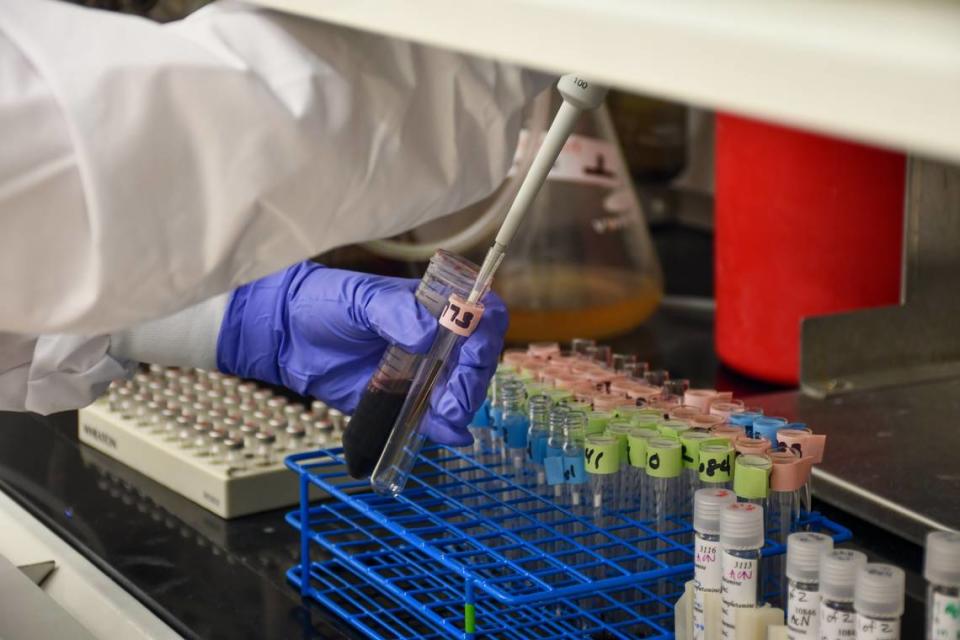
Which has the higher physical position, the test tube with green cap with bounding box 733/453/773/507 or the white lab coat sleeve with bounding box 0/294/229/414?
the white lab coat sleeve with bounding box 0/294/229/414

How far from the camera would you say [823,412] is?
1.67m

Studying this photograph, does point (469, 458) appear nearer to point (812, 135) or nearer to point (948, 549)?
point (948, 549)

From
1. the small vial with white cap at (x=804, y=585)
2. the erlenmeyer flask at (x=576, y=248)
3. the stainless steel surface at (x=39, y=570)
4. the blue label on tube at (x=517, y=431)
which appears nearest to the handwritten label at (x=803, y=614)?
the small vial with white cap at (x=804, y=585)

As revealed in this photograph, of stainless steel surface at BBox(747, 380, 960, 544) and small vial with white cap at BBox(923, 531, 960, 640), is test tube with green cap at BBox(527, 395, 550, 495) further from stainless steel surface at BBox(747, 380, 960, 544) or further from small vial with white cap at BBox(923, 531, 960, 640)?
small vial with white cap at BBox(923, 531, 960, 640)

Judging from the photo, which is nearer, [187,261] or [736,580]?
[187,261]

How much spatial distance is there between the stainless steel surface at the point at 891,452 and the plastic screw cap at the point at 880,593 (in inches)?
18.5

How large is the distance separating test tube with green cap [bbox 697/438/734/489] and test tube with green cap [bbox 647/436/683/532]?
0.07 feet

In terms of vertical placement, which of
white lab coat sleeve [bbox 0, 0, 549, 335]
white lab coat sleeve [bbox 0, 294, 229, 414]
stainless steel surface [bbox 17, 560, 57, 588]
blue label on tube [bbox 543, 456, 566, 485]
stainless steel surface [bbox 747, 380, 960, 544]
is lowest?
stainless steel surface [bbox 17, 560, 57, 588]

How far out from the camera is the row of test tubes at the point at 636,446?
1.11 m

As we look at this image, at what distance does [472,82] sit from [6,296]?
36cm

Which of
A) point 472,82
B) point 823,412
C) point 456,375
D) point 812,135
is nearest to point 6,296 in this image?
point 472,82

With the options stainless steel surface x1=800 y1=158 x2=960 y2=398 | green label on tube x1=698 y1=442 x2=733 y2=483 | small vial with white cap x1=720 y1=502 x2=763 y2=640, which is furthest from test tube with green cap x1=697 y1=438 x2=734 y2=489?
stainless steel surface x1=800 y1=158 x2=960 y2=398

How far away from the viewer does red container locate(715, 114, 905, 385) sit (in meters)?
1.79

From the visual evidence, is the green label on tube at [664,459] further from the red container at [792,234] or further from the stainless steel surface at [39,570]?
the red container at [792,234]
